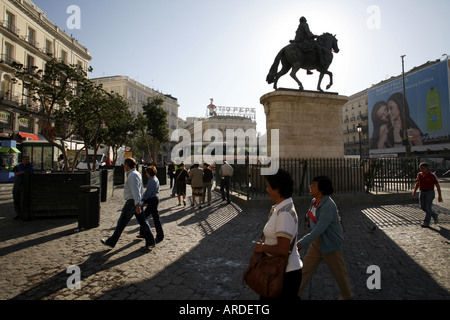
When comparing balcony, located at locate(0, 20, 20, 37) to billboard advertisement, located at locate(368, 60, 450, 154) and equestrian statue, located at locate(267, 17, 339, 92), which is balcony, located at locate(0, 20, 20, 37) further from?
billboard advertisement, located at locate(368, 60, 450, 154)

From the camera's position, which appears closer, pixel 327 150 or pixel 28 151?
pixel 327 150

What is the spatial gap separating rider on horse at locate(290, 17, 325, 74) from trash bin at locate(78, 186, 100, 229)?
383 inches

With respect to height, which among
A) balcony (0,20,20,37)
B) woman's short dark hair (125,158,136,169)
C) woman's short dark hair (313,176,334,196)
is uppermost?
balcony (0,20,20,37)

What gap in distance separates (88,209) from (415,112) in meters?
51.4

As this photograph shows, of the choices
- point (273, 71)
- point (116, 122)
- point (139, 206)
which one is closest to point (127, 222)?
point (139, 206)

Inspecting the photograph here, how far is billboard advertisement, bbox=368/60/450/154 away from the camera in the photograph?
127 ft

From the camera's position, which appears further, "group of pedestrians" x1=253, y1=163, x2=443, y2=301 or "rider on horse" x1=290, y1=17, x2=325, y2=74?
"rider on horse" x1=290, y1=17, x2=325, y2=74

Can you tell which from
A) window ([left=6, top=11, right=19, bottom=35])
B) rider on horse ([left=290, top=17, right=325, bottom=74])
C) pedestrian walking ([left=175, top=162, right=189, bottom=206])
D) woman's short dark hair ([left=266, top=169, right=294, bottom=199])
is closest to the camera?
woman's short dark hair ([left=266, top=169, right=294, bottom=199])

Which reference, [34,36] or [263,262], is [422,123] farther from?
[34,36]

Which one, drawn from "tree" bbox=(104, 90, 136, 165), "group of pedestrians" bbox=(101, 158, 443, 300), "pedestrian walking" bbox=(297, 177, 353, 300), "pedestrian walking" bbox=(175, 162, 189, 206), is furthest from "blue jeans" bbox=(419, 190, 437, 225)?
"tree" bbox=(104, 90, 136, 165)

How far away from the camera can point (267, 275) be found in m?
1.98

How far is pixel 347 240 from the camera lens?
5.45m
